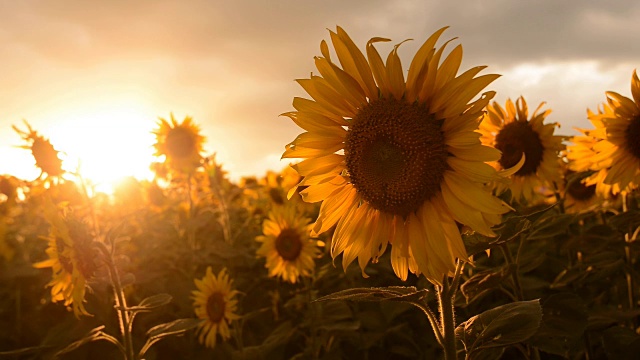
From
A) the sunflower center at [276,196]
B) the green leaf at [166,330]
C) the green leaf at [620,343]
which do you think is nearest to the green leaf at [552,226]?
the green leaf at [620,343]

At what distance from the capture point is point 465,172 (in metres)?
2.35

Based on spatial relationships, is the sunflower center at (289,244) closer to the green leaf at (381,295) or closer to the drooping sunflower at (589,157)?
the drooping sunflower at (589,157)

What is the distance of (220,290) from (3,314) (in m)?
3.80

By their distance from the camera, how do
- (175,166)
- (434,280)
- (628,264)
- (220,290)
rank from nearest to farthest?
1. (434,280)
2. (628,264)
3. (220,290)
4. (175,166)

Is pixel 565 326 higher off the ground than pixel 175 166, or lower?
lower

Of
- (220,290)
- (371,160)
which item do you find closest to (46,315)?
(220,290)

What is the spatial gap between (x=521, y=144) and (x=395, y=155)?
8.02ft

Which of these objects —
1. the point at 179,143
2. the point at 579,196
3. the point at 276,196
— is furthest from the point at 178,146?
the point at 579,196

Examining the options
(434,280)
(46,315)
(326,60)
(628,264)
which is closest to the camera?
(434,280)

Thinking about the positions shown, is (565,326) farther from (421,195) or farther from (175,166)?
(175,166)

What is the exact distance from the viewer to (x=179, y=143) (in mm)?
8477

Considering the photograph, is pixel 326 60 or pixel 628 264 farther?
pixel 628 264

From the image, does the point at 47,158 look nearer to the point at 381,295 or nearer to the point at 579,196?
the point at 381,295

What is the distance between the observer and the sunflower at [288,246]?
573 centimetres
